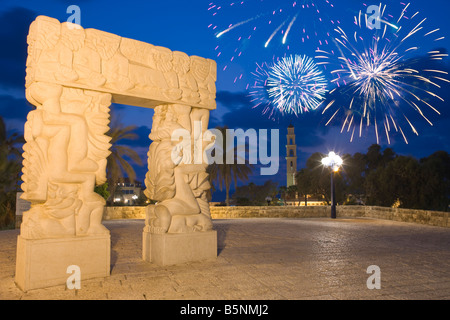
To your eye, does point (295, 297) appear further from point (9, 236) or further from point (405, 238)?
point (9, 236)

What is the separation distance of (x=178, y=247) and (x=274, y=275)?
5.25 feet

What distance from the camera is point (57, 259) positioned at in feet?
14.6

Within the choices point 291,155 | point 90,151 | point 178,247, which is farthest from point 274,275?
point 291,155

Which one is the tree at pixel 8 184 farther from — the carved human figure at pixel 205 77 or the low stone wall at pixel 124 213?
the carved human figure at pixel 205 77

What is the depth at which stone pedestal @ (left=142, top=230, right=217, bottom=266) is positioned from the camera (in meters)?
5.40

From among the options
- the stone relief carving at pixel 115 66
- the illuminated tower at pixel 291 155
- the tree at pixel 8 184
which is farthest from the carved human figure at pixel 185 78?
the illuminated tower at pixel 291 155

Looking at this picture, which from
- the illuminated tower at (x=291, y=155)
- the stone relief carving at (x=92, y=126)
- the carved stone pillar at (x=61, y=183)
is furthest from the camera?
the illuminated tower at (x=291, y=155)

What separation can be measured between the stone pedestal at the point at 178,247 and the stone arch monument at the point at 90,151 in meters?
0.02

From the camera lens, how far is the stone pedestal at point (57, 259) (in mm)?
4257

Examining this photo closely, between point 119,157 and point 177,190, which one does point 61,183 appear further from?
point 119,157

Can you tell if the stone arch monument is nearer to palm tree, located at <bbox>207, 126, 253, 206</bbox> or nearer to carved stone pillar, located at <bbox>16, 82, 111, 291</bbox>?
carved stone pillar, located at <bbox>16, 82, 111, 291</bbox>

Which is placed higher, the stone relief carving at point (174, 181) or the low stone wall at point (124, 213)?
the stone relief carving at point (174, 181)
